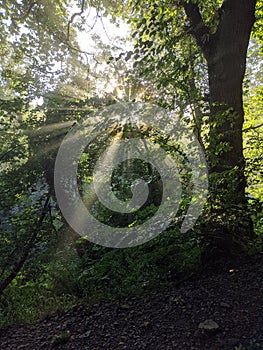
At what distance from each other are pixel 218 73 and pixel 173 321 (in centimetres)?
267

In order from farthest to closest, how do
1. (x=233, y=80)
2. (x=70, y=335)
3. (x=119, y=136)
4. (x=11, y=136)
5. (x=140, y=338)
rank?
(x=11, y=136) → (x=119, y=136) → (x=233, y=80) → (x=70, y=335) → (x=140, y=338)

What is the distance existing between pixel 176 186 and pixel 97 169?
1.66 meters

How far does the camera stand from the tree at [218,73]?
110 inches

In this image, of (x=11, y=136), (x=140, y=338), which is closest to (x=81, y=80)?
(x=11, y=136)

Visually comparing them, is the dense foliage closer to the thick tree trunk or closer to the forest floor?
the thick tree trunk

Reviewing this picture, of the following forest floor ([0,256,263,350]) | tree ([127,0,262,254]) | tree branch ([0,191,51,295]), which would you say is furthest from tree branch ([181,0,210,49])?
tree branch ([0,191,51,295])

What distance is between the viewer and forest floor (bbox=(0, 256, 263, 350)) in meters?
1.92

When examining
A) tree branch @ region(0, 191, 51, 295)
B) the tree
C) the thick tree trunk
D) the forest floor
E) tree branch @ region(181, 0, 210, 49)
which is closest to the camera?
the forest floor

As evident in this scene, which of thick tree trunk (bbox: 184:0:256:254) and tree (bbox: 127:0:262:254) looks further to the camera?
thick tree trunk (bbox: 184:0:256:254)

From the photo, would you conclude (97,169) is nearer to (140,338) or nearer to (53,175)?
(53,175)

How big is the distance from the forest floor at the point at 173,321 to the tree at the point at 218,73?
48cm

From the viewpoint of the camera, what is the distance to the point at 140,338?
84.6 inches

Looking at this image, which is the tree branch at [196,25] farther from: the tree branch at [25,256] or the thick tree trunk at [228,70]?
the tree branch at [25,256]

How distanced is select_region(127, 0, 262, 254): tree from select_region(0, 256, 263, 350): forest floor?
1.56ft
